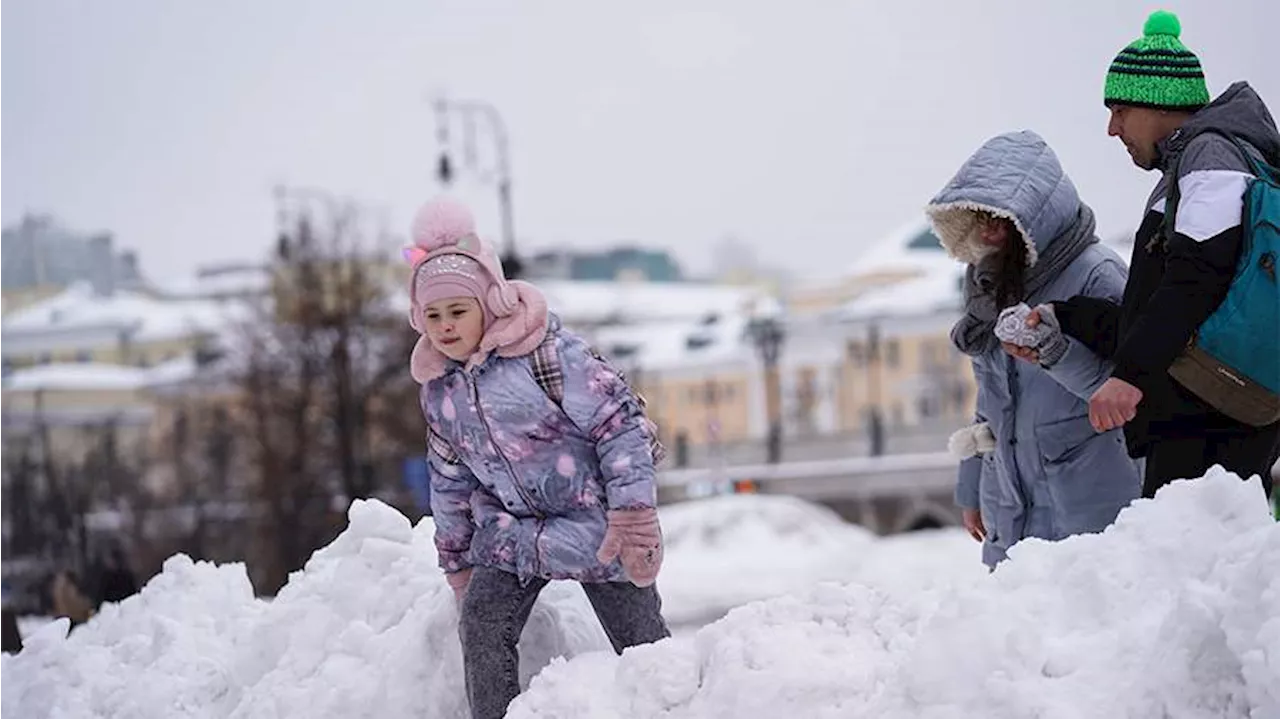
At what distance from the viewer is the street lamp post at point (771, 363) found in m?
54.8

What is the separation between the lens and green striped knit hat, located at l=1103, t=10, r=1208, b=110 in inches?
172

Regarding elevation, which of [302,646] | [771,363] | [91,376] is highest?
[302,646]

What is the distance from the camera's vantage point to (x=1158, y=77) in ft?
14.3

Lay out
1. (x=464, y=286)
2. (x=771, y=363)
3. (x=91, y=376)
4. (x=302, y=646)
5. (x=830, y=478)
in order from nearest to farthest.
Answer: (x=464, y=286)
(x=302, y=646)
(x=91, y=376)
(x=830, y=478)
(x=771, y=363)

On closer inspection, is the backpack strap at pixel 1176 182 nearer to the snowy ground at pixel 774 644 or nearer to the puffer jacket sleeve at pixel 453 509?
the snowy ground at pixel 774 644

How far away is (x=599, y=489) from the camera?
4.64m

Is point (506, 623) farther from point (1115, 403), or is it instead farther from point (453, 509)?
point (1115, 403)

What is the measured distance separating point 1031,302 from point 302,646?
7.21 feet

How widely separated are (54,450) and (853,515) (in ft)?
120

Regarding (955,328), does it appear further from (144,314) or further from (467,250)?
(144,314)

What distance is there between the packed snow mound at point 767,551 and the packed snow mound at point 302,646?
87.4 ft

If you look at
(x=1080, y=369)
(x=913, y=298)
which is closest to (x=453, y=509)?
(x=1080, y=369)

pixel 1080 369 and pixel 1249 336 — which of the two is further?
pixel 1080 369

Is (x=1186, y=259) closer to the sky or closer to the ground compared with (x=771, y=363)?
closer to the sky
